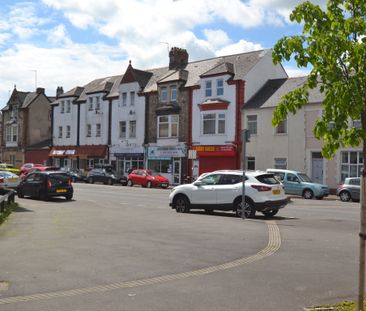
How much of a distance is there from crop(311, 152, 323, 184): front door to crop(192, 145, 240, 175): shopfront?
615 cm

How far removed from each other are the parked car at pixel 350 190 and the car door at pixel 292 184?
241 cm

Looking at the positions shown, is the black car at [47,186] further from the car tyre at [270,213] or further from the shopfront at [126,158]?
the shopfront at [126,158]

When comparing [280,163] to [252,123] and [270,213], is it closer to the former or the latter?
[252,123]

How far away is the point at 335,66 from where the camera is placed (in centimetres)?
545

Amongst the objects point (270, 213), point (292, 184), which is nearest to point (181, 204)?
point (270, 213)

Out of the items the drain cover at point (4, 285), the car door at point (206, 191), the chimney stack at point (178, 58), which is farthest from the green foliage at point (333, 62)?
the chimney stack at point (178, 58)

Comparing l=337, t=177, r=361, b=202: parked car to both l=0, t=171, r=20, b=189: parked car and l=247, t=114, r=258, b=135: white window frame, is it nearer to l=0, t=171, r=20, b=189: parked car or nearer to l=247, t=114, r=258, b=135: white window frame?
l=247, t=114, r=258, b=135: white window frame

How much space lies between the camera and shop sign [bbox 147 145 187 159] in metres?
43.1

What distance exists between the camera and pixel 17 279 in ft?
24.7

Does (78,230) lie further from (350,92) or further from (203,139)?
(203,139)

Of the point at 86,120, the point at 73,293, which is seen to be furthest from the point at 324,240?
the point at 86,120

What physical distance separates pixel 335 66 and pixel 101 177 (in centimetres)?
4066

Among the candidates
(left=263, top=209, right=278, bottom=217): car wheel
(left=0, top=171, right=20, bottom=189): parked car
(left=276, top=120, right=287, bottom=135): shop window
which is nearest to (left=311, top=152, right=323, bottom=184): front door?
(left=276, top=120, right=287, bottom=135): shop window

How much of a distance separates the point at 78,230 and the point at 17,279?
567cm
